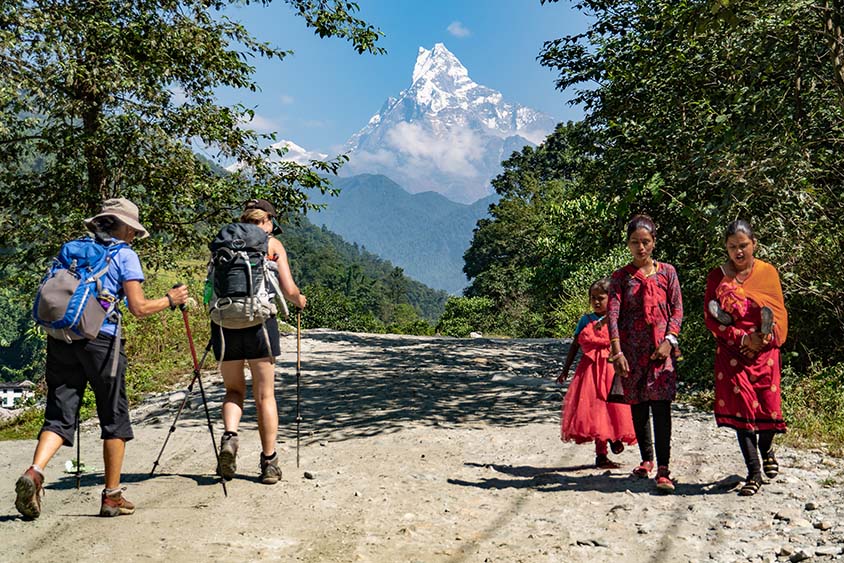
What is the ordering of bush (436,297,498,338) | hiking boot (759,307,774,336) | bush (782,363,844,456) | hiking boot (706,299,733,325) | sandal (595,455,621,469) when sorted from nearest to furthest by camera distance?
hiking boot (759,307,774,336)
hiking boot (706,299,733,325)
sandal (595,455,621,469)
bush (782,363,844,456)
bush (436,297,498,338)

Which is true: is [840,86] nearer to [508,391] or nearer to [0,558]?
[508,391]

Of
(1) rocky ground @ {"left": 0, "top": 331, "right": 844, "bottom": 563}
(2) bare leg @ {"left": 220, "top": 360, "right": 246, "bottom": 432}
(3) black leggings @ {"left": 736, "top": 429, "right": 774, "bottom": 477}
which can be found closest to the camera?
(1) rocky ground @ {"left": 0, "top": 331, "right": 844, "bottom": 563}

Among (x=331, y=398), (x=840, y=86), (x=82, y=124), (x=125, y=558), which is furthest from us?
(x=82, y=124)

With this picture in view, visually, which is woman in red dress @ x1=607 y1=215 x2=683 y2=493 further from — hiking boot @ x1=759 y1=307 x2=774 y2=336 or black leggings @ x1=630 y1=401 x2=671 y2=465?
hiking boot @ x1=759 y1=307 x2=774 y2=336

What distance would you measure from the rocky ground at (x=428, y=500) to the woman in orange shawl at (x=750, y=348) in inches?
19.6

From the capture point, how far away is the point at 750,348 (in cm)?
559

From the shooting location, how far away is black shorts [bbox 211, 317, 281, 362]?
589 centimetres

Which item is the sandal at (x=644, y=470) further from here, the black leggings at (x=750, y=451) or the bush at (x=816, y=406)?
the bush at (x=816, y=406)

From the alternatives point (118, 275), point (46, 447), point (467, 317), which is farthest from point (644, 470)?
point (467, 317)

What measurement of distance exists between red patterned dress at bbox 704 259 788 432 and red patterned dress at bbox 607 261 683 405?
0.38 meters

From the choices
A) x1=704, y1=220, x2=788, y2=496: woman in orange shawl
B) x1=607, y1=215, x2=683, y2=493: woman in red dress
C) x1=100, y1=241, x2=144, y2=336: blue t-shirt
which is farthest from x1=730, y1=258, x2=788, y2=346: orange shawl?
x1=100, y1=241, x2=144, y2=336: blue t-shirt

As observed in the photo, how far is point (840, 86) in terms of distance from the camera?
7.73 meters

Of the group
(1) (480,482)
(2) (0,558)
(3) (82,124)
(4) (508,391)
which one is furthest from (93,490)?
(3) (82,124)

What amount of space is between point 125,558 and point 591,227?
9.21 m
